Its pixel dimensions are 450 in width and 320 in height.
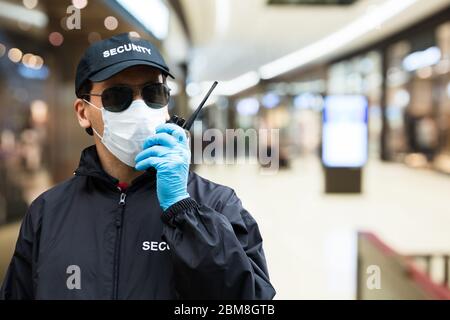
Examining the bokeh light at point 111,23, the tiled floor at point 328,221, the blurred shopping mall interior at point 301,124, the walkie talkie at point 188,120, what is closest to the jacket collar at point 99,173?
the walkie talkie at point 188,120

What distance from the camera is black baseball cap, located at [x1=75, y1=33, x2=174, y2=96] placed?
1.05 metres

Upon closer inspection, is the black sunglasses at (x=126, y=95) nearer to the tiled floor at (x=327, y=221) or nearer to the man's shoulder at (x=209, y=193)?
the man's shoulder at (x=209, y=193)

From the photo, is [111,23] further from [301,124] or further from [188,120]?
[301,124]

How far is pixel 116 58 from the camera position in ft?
3.48

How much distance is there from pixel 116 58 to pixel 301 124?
15.2 metres

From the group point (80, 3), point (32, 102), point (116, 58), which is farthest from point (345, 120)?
point (116, 58)

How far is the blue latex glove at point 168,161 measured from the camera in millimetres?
1005

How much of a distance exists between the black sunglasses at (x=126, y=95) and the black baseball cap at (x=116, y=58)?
4 cm

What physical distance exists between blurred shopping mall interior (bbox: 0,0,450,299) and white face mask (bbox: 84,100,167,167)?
0.76ft

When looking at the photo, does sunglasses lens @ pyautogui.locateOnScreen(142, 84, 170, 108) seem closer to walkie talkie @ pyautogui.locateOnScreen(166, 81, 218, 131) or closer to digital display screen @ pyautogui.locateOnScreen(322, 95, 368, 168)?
walkie talkie @ pyautogui.locateOnScreen(166, 81, 218, 131)
